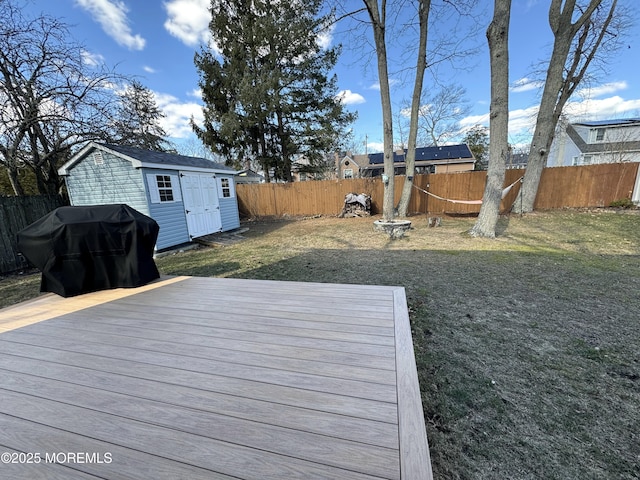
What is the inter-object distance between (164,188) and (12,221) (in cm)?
283

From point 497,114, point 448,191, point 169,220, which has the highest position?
point 497,114

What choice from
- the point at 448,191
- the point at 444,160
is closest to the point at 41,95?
the point at 448,191

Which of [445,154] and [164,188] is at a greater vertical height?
[445,154]

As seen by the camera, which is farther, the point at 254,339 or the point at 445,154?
the point at 445,154

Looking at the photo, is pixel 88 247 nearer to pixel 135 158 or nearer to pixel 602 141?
pixel 135 158

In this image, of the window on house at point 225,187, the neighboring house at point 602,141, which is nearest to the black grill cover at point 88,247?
the window on house at point 225,187

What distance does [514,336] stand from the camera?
2305mm

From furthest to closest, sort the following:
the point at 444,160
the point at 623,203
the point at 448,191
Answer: the point at 444,160 < the point at 448,191 < the point at 623,203

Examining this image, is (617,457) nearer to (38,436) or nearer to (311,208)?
(38,436)

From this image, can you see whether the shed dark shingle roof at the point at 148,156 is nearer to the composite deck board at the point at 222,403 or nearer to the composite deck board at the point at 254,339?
the composite deck board at the point at 254,339

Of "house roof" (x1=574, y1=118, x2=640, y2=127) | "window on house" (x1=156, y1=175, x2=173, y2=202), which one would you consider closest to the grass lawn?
"window on house" (x1=156, y1=175, x2=173, y2=202)

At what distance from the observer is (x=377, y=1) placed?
22.8 ft

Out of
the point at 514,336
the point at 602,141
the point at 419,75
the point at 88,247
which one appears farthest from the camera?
the point at 602,141

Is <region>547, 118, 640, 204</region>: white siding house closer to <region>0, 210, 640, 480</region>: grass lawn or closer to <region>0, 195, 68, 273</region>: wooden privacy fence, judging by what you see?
<region>0, 210, 640, 480</region>: grass lawn
